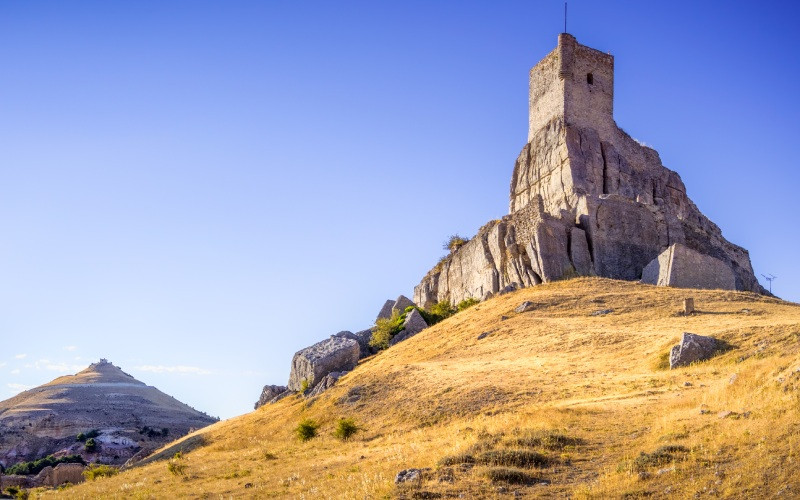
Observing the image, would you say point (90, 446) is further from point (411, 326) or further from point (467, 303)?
point (467, 303)

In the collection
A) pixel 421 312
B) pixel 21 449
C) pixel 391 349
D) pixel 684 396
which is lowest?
pixel 21 449

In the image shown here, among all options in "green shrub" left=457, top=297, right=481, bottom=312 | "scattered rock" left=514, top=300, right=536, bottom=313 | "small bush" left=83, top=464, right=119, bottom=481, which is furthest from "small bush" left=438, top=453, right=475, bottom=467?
"green shrub" left=457, top=297, right=481, bottom=312

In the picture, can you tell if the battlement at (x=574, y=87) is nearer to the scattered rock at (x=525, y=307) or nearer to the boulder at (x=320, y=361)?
the scattered rock at (x=525, y=307)

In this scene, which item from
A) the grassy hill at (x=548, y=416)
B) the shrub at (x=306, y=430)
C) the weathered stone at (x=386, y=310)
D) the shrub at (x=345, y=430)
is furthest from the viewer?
the weathered stone at (x=386, y=310)

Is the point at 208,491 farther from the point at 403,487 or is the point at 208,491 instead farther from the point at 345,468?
the point at 403,487

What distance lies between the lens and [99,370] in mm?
78500

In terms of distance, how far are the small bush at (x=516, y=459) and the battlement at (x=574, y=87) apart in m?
43.4

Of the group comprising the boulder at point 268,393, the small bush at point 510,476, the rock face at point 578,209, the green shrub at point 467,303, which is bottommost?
the small bush at point 510,476

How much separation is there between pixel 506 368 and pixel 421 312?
74.8 ft

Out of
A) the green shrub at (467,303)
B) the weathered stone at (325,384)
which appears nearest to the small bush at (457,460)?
the weathered stone at (325,384)

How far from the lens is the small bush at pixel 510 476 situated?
1482cm

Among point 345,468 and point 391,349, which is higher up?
point 391,349

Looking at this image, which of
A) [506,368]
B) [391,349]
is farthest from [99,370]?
[506,368]

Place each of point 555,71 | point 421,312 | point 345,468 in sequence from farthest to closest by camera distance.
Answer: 1. point 555,71
2. point 421,312
3. point 345,468
